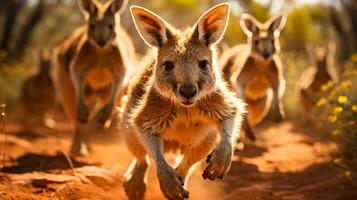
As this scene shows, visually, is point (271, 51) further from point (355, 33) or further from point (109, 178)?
point (355, 33)

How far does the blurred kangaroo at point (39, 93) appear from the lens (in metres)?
14.2

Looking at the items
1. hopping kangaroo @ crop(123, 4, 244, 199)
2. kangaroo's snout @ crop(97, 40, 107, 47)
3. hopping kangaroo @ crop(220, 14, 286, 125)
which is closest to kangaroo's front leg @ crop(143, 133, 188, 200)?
hopping kangaroo @ crop(123, 4, 244, 199)

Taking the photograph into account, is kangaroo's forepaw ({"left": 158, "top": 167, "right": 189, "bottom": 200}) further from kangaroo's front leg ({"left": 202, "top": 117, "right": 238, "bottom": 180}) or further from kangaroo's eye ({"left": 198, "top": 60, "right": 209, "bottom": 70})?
kangaroo's eye ({"left": 198, "top": 60, "right": 209, "bottom": 70})

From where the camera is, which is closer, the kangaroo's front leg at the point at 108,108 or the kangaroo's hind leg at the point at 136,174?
the kangaroo's hind leg at the point at 136,174

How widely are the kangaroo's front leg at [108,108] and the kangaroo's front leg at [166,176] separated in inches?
120

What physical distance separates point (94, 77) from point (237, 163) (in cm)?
260

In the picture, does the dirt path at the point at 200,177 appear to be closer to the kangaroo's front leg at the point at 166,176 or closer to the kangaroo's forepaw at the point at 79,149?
the kangaroo's forepaw at the point at 79,149

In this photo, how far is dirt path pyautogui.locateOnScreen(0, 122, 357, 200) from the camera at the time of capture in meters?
6.04

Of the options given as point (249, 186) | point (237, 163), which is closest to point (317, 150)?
point (237, 163)

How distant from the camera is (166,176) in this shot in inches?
200

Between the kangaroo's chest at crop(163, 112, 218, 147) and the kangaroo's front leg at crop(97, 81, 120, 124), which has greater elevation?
the kangaroo's chest at crop(163, 112, 218, 147)

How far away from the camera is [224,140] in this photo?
531cm

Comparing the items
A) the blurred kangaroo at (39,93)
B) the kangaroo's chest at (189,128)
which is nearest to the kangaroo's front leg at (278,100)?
the kangaroo's chest at (189,128)

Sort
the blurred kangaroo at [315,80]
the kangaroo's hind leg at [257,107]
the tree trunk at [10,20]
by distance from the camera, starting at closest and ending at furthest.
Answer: the kangaroo's hind leg at [257,107] < the blurred kangaroo at [315,80] < the tree trunk at [10,20]
